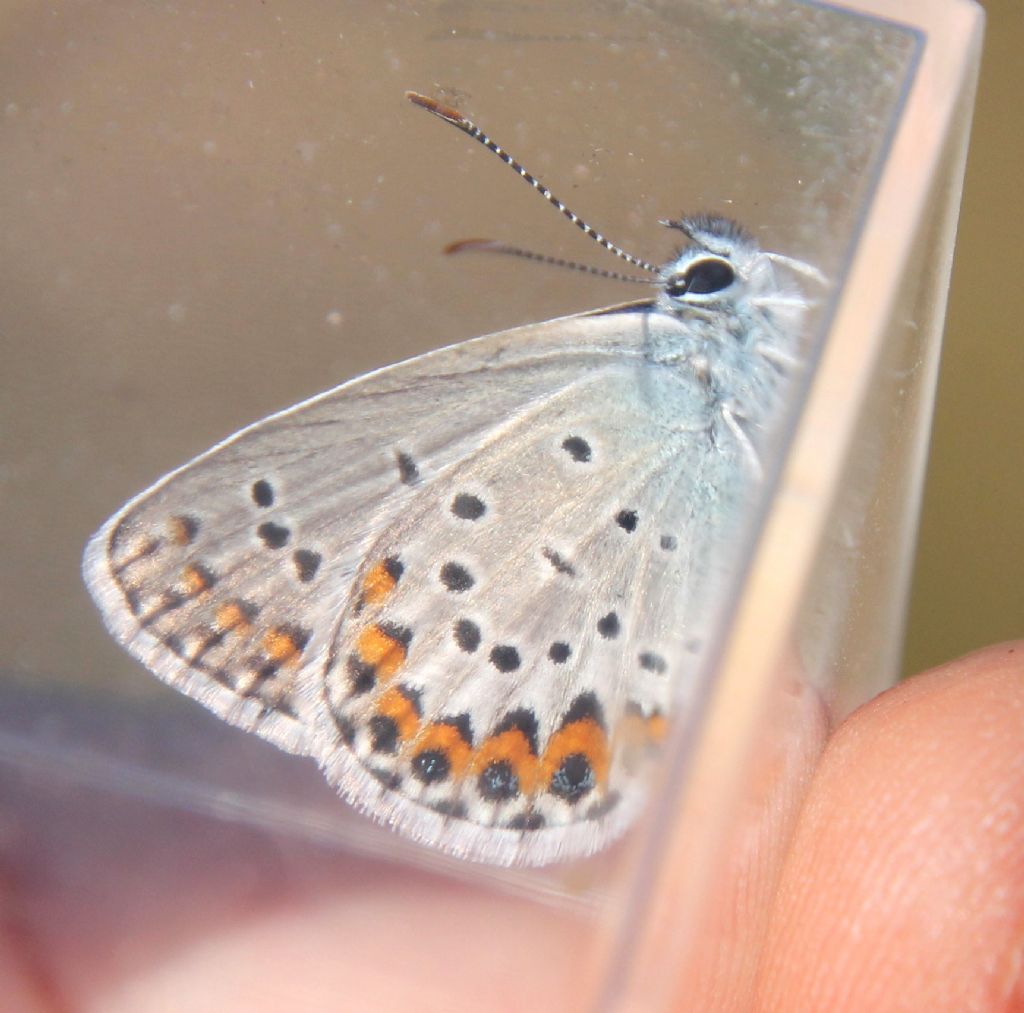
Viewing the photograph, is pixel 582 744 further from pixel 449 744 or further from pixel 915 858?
pixel 915 858

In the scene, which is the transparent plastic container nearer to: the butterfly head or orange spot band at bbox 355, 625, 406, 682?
the butterfly head

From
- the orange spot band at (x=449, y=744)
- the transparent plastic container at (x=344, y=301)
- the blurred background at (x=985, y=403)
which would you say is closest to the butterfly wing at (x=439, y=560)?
the orange spot band at (x=449, y=744)

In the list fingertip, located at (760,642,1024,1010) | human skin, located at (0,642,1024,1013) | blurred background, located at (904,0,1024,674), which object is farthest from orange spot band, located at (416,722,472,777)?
blurred background, located at (904,0,1024,674)

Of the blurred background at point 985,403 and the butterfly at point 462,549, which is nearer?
the butterfly at point 462,549

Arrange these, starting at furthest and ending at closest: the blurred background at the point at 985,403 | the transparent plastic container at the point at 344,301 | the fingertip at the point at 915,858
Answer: the blurred background at the point at 985,403 < the fingertip at the point at 915,858 < the transparent plastic container at the point at 344,301

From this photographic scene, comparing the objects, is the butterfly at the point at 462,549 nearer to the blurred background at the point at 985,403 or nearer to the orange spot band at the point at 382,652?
the orange spot band at the point at 382,652

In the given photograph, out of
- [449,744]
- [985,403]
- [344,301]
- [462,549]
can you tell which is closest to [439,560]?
[462,549]
